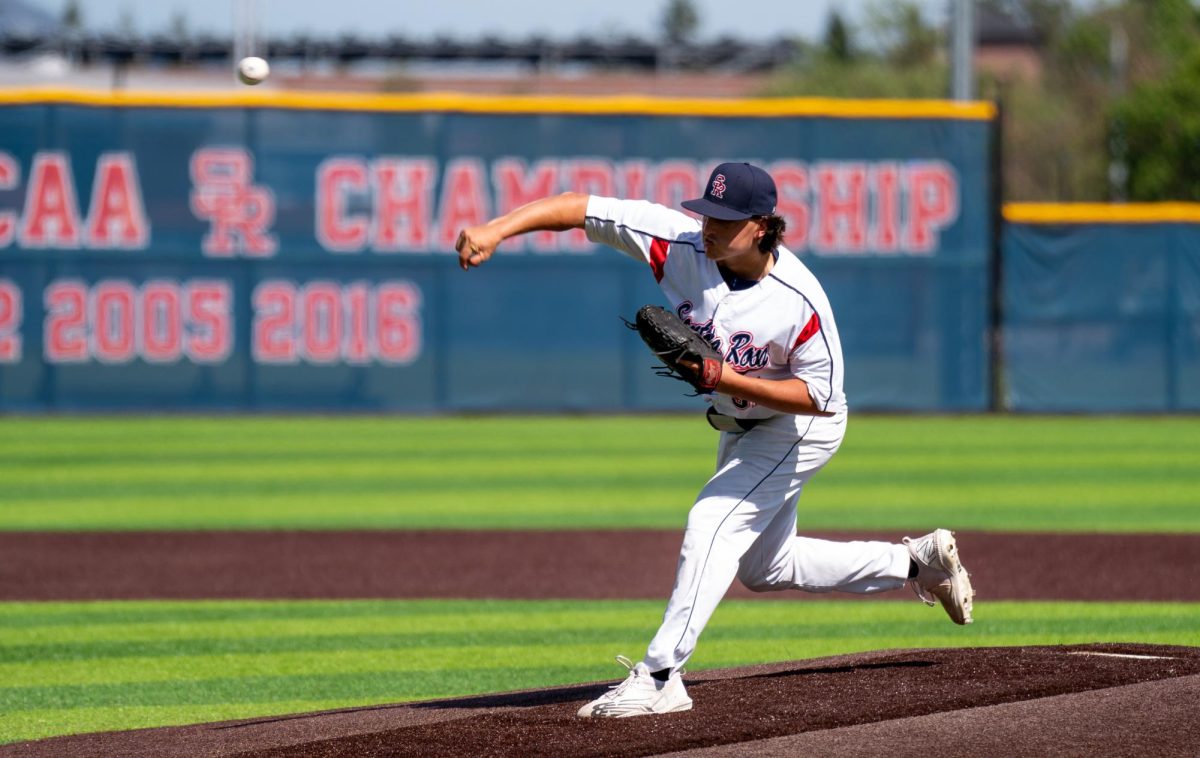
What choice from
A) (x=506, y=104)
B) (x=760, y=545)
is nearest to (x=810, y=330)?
(x=760, y=545)

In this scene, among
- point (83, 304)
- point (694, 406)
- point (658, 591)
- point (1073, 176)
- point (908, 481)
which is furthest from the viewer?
point (1073, 176)

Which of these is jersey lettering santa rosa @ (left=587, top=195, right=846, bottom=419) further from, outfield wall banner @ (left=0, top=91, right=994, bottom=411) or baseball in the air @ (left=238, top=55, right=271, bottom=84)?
outfield wall banner @ (left=0, top=91, right=994, bottom=411)

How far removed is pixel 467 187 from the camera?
58.4 feet

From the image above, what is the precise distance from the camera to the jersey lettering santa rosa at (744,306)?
4.82 metres

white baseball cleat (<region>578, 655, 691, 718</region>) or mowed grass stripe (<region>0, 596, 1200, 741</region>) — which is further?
mowed grass stripe (<region>0, 596, 1200, 741</region>)

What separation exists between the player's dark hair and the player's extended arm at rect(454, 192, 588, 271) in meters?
0.55

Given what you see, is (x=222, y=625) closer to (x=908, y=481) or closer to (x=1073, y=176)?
(x=908, y=481)

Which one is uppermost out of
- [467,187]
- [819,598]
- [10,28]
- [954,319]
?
[10,28]

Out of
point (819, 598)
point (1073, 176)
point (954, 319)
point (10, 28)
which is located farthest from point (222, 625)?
point (10, 28)

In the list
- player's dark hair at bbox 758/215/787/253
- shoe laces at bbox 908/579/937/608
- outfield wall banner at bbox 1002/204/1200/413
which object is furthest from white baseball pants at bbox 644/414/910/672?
outfield wall banner at bbox 1002/204/1200/413

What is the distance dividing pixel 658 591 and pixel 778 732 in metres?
3.86

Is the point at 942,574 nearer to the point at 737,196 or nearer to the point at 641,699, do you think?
the point at 641,699

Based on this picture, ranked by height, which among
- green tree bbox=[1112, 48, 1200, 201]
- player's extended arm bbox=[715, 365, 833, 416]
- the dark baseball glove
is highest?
green tree bbox=[1112, 48, 1200, 201]

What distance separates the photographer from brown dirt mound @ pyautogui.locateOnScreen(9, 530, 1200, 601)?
27.0 feet
